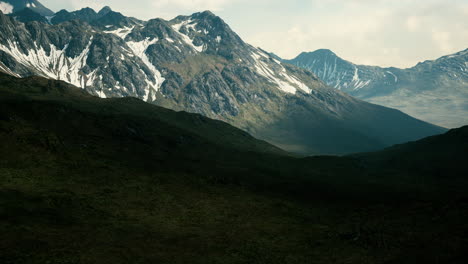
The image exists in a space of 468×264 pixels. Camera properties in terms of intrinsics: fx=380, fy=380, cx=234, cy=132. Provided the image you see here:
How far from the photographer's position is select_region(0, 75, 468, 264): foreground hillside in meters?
64.3

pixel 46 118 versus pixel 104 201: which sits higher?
pixel 46 118

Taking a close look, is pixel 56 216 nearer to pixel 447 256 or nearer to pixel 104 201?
pixel 104 201

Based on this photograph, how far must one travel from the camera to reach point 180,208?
97875 millimetres

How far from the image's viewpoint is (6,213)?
231 feet

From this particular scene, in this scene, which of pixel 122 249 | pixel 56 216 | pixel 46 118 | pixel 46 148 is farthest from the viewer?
pixel 46 118

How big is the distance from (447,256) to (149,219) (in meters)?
58.5

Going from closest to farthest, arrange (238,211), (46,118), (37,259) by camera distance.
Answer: (37,259)
(238,211)
(46,118)

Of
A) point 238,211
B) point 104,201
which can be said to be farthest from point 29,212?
point 238,211

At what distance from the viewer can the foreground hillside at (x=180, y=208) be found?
64.3m

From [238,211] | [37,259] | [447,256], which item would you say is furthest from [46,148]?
[447,256]

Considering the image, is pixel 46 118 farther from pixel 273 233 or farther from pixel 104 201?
pixel 273 233

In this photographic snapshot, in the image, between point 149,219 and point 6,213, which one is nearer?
point 6,213

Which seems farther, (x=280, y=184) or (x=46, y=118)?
(x=46, y=118)

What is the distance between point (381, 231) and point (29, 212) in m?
70.7
